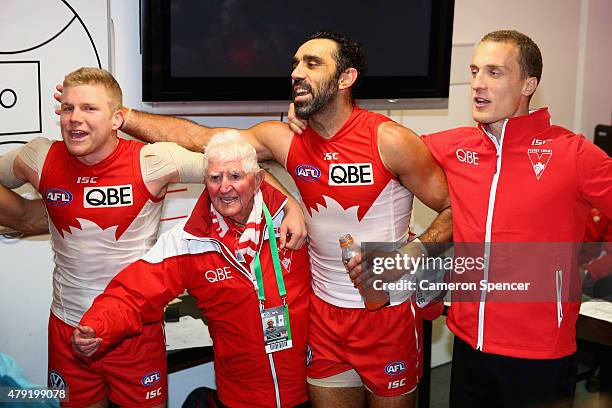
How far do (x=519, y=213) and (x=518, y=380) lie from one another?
550mm

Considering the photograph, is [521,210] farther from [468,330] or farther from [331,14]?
[331,14]

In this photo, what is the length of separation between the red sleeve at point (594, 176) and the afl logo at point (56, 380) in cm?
181

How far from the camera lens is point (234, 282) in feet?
8.79

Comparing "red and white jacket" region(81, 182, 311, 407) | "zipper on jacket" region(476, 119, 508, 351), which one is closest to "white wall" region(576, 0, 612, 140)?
"zipper on jacket" region(476, 119, 508, 351)

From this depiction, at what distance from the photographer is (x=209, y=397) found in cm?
291

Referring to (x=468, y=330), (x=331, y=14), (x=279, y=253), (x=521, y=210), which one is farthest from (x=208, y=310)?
(x=331, y=14)

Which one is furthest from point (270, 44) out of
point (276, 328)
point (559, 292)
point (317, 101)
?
point (559, 292)

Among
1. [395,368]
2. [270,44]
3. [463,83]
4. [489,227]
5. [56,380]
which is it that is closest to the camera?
[489,227]

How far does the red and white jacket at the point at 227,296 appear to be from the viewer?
2629mm

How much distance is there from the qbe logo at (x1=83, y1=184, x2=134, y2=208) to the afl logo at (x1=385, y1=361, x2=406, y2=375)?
1067 millimetres

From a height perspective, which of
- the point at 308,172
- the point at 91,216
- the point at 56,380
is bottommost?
the point at 56,380

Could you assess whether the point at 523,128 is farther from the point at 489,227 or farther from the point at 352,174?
the point at 352,174

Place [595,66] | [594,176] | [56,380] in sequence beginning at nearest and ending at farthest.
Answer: [594,176]
[56,380]
[595,66]

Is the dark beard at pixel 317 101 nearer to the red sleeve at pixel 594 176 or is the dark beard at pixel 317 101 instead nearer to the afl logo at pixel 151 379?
the red sleeve at pixel 594 176
